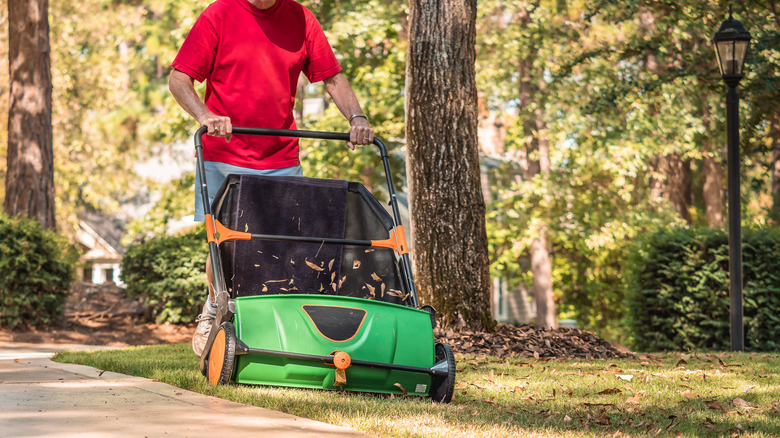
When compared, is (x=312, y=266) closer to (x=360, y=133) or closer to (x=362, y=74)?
(x=360, y=133)

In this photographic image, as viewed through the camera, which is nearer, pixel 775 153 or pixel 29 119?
pixel 29 119

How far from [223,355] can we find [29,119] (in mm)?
9474

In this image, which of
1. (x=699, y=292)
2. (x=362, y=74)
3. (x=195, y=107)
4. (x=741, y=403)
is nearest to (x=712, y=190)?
(x=362, y=74)

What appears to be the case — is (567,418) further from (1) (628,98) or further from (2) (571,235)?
(2) (571,235)

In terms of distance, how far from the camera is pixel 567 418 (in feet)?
12.3

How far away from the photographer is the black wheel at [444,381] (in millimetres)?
4133

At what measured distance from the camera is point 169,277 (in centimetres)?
1120

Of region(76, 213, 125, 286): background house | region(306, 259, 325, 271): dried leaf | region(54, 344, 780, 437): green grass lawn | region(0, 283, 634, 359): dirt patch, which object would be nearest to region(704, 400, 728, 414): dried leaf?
region(54, 344, 780, 437): green grass lawn

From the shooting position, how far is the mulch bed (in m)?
6.96

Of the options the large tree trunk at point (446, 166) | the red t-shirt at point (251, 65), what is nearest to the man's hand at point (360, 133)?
the red t-shirt at point (251, 65)

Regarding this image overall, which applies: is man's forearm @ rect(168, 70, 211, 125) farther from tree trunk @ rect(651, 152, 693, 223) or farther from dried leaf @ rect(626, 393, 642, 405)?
tree trunk @ rect(651, 152, 693, 223)

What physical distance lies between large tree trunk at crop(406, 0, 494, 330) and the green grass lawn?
1115mm

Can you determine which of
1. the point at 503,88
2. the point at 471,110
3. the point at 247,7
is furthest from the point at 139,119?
the point at 247,7

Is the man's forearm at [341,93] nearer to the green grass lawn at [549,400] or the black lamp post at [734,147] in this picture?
the green grass lawn at [549,400]
